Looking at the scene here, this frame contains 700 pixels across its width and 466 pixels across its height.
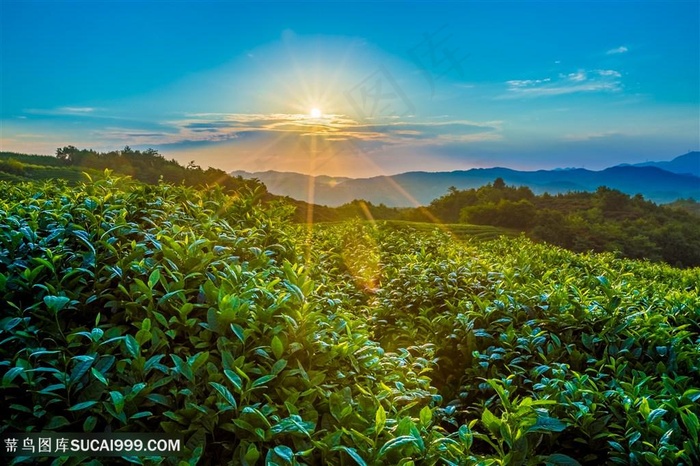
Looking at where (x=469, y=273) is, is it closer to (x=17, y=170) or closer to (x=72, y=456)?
(x=72, y=456)

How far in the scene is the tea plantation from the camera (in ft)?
5.98

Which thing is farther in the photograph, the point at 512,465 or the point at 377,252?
the point at 377,252

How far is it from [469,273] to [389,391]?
278cm

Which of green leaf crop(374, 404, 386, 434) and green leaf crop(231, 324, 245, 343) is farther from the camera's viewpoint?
green leaf crop(231, 324, 245, 343)

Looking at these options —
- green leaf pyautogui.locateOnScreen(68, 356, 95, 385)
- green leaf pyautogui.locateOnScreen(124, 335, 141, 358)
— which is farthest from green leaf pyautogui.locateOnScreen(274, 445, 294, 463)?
green leaf pyautogui.locateOnScreen(68, 356, 95, 385)

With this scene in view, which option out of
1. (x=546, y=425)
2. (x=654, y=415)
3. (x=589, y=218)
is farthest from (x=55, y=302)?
(x=589, y=218)

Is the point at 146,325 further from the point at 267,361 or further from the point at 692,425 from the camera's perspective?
the point at 692,425

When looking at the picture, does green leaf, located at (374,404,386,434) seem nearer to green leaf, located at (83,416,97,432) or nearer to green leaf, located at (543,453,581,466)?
green leaf, located at (543,453,581,466)

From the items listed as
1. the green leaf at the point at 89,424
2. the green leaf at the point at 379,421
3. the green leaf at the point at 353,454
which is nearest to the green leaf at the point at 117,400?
the green leaf at the point at 89,424

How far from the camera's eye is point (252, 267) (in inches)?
113

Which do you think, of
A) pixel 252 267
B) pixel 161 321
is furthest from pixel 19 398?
pixel 252 267

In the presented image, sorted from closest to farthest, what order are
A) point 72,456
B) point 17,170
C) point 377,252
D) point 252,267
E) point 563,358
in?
point 72,456 → point 252,267 → point 563,358 → point 377,252 → point 17,170

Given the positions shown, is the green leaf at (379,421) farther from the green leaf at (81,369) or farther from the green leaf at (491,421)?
the green leaf at (81,369)

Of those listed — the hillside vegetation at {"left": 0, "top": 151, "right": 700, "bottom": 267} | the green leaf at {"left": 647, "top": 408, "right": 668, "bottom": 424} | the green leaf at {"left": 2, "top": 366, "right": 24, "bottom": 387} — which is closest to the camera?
the green leaf at {"left": 2, "top": 366, "right": 24, "bottom": 387}
